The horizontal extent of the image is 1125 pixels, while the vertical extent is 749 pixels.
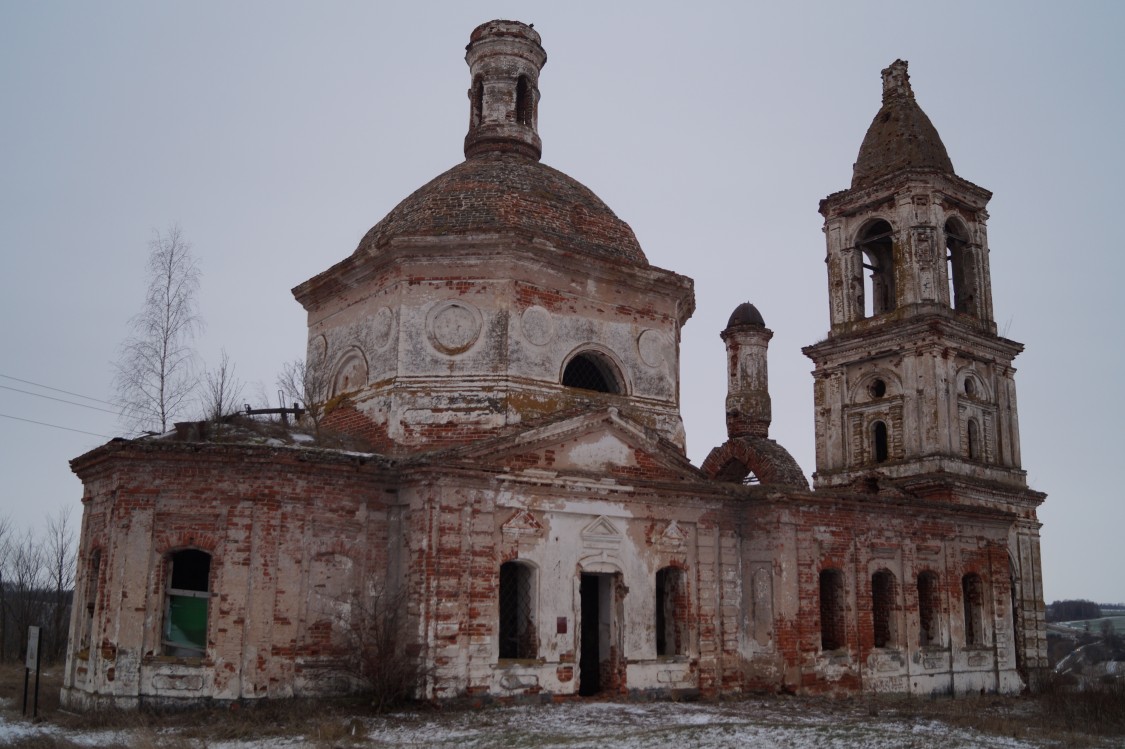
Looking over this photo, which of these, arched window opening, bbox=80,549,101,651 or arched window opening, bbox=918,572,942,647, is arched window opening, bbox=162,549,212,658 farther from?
arched window opening, bbox=918,572,942,647

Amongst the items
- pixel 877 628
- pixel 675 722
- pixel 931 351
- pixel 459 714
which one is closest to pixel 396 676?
pixel 459 714

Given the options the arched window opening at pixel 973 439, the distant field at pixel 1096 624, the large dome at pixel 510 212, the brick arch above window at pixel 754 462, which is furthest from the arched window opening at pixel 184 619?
the distant field at pixel 1096 624

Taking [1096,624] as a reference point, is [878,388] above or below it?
above

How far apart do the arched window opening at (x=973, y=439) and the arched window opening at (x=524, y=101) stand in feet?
41.6

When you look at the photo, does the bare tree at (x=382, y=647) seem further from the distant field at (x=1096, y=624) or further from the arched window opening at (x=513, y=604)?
the distant field at (x=1096, y=624)

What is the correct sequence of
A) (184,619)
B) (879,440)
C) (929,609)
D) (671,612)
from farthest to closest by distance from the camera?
1. (879,440)
2. (929,609)
3. (671,612)
4. (184,619)

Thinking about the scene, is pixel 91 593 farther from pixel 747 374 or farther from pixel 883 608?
pixel 747 374

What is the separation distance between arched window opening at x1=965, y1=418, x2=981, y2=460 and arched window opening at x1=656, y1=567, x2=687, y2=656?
38.0ft

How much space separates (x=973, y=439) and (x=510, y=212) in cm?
1374

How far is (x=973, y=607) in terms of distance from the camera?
19312 mm

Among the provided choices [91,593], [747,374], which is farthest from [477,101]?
[91,593]

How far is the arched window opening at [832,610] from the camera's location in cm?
1658

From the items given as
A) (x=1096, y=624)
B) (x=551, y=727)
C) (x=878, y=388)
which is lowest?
(x=1096, y=624)

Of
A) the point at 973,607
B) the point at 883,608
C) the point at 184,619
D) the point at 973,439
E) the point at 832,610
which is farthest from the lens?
the point at 973,439
